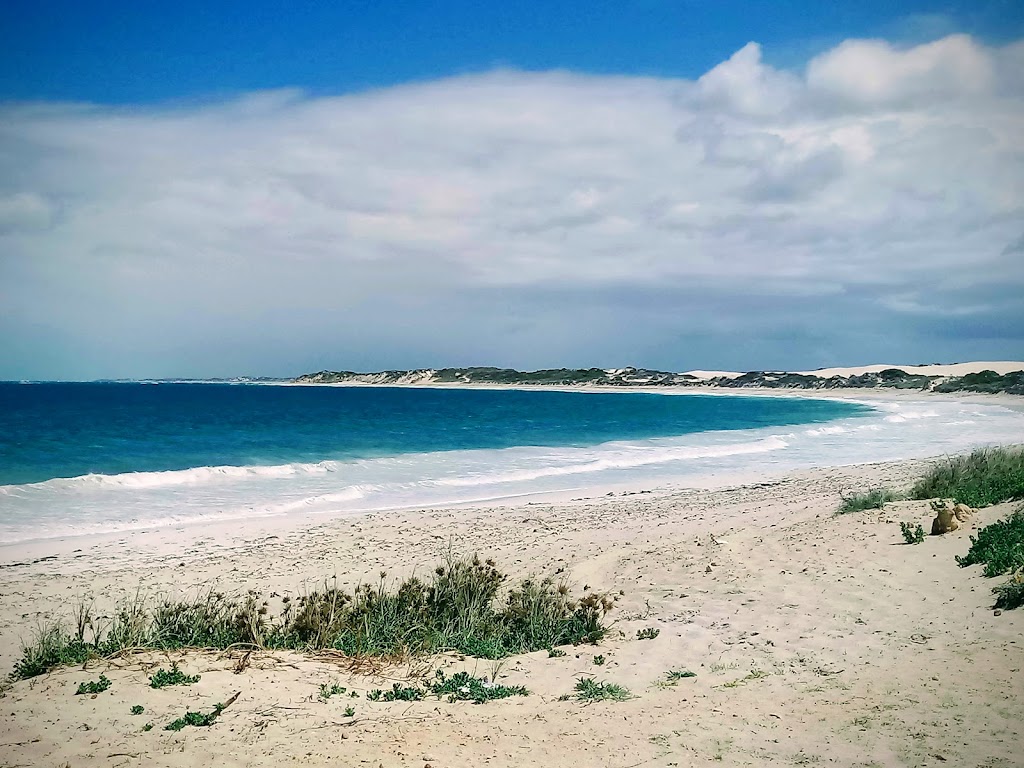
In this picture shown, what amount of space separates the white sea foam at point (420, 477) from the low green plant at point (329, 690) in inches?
432

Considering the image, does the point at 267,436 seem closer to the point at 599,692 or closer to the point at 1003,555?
the point at 599,692

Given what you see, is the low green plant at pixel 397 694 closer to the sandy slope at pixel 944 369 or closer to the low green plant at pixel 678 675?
the low green plant at pixel 678 675

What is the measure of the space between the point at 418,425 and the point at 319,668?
4121cm

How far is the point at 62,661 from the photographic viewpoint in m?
5.92

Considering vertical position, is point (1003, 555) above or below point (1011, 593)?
above

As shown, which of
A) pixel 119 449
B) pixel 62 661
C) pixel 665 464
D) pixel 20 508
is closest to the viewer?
pixel 62 661

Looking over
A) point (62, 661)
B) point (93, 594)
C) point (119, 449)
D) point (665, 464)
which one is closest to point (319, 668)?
point (62, 661)

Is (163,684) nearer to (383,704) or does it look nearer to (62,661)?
(62,661)

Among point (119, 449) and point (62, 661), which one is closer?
point (62, 661)

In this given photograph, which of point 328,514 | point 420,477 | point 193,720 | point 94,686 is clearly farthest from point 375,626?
point 420,477

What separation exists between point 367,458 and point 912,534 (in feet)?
69.4

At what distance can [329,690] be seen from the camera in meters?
5.67

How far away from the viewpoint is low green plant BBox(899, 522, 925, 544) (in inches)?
381

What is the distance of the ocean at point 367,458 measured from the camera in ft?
57.6
